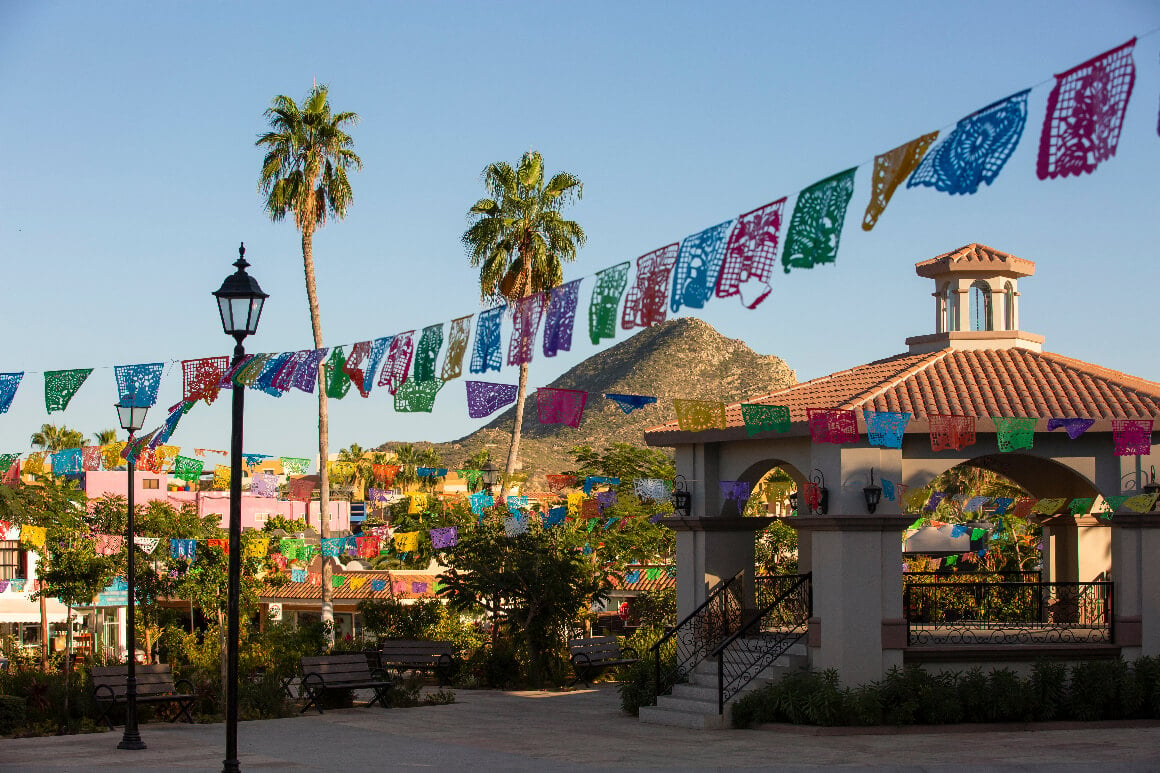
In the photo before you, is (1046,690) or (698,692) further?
(698,692)

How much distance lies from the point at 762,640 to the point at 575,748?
4166mm

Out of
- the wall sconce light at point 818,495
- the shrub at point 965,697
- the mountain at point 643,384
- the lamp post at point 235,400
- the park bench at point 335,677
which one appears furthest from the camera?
the mountain at point 643,384

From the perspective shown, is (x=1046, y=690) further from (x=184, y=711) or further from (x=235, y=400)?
(x=184, y=711)

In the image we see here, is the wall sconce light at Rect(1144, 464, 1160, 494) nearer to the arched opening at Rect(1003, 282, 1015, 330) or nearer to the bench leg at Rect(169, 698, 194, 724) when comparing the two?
the arched opening at Rect(1003, 282, 1015, 330)

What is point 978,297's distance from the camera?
67.3ft

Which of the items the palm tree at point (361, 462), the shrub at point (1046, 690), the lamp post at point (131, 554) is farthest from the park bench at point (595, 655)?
the palm tree at point (361, 462)

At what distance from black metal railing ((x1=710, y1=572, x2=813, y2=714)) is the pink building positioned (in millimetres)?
31132

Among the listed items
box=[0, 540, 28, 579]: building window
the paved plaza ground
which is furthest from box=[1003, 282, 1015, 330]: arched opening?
box=[0, 540, 28, 579]: building window

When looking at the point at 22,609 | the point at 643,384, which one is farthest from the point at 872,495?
the point at 643,384

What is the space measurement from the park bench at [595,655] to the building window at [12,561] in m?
24.9

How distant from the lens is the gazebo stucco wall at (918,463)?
17344mm

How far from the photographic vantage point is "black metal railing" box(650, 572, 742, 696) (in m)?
19.3

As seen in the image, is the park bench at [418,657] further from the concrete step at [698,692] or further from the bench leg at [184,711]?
the concrete step at [698,692]

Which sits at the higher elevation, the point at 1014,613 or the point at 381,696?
the point at 1014,613
